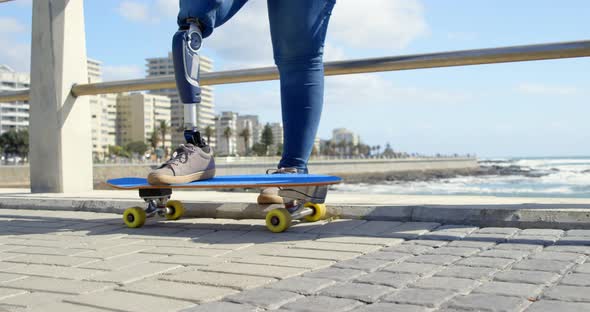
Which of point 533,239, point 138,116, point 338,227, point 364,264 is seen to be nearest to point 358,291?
point 364,264

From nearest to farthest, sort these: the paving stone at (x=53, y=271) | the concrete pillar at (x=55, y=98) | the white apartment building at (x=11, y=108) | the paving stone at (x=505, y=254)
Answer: the paving stone at (x=53, y=271)
the paving stone at (x=505, y=254)
the concrete pillar at (x=55, y=98)
the white apartment building at (x=11, y=108)

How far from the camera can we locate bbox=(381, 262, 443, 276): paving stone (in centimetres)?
193

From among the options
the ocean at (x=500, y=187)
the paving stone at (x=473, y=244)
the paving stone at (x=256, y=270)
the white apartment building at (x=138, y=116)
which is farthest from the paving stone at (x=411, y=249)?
the white apartment building at (x=138, y=116)

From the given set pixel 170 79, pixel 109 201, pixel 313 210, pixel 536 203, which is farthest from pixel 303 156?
pixel 170 79

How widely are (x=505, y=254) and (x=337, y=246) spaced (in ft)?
2.29

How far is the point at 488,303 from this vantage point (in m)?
1.50

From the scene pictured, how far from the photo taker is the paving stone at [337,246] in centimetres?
237

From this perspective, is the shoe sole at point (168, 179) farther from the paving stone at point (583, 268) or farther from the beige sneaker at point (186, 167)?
the paving stone at point (583, 268)

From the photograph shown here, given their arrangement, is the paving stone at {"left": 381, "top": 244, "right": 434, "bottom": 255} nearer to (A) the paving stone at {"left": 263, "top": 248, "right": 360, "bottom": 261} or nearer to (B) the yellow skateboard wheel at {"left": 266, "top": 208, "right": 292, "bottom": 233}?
(A) the paving stone at {"left": 263, "top": 248, "right": 360, "bottom": 261}

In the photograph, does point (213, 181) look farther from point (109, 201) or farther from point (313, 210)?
point (109, 201)

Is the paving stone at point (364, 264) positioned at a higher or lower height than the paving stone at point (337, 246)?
lower

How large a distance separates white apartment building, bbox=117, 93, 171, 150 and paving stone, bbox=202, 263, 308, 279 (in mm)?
144185

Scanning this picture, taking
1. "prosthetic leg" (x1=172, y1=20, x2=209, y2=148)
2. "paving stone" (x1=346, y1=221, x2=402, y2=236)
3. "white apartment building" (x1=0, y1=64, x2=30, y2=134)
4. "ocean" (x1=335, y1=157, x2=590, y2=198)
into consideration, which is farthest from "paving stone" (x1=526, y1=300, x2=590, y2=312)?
"white apartment building" (x1=0, y1=64, x2=30, y2=134)

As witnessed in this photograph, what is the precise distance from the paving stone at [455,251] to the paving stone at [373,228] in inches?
17.7
